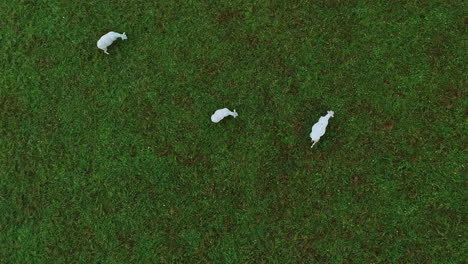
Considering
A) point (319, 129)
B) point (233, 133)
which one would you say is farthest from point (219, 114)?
point (319, 129)

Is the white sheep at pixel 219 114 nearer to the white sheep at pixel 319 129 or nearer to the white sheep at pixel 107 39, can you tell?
the white sheep at pixel 319 129

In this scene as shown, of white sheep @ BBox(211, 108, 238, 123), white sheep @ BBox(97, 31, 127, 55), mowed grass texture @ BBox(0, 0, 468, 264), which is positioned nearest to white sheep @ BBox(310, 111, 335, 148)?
mowed grass texture @ BBox(0, 0, 468, 264)

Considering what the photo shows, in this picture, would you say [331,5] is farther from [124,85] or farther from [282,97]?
[124,85]

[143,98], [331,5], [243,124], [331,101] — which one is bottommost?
[331,101]

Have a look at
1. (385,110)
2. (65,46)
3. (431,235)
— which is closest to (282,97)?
(385,110)

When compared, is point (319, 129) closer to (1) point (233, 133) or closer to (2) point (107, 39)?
(1) point (233, 133)

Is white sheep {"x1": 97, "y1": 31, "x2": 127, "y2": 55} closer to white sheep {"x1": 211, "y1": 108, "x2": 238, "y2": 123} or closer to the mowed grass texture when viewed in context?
the mowed grass texture

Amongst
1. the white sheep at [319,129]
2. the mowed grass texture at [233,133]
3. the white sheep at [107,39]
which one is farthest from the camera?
the white sheep at [107,39]

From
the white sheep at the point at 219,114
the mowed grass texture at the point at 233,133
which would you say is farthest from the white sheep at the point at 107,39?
the white sheep at the point at 219,114
